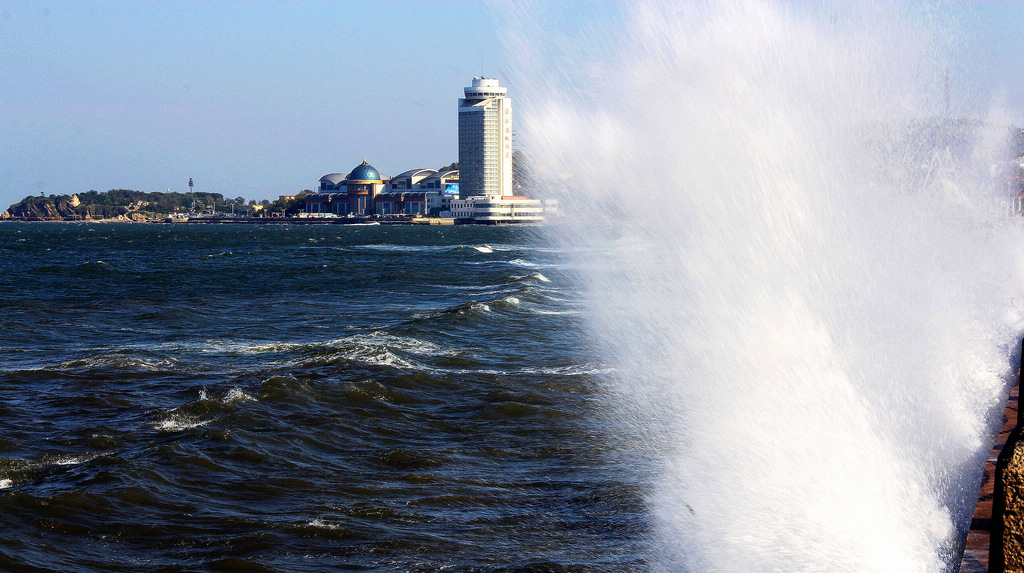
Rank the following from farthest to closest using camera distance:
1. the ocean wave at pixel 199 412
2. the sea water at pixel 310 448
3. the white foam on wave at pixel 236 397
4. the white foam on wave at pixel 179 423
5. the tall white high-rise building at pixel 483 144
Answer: the tall white high-rise building at pixel 483 144 < the white foam on wave at pixel 236 397 < the ocean wave at pixel 199 412 < the white foam on wave at pixel 179 423 < the sea water at pixel 310 448

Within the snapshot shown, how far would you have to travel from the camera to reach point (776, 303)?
445 inches

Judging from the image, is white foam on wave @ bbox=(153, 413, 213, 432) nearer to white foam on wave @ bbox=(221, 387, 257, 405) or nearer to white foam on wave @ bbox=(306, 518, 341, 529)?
white foam on wave @ bbox=(221, 387, 257, 405)

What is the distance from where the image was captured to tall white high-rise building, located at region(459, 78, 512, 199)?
153125 mm

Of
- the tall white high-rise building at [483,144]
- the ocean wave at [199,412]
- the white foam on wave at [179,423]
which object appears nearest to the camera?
the white foam on wave at [179,423]

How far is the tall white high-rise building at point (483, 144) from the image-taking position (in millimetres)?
153125

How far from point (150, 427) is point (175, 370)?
4.85 metres

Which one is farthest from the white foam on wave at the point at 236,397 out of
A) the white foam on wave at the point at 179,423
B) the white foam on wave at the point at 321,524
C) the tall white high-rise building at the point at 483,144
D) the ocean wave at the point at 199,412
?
the tall white high-rise building at the point at 483,144

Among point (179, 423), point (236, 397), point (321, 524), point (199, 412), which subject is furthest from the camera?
point (236, 397)

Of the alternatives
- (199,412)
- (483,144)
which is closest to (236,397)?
(199,412)

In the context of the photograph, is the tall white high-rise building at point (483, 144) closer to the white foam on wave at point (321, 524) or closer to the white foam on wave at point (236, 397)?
the white foam on wave at point (236, 397)

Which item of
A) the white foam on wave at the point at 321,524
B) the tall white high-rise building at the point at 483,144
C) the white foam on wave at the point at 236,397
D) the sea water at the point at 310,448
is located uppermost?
the tall white high-rise building at the point at 483,144

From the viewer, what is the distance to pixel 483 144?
170 metres

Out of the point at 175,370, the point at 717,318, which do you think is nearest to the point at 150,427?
the point at 175,370

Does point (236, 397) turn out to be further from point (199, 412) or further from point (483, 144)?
point (483, 144)
